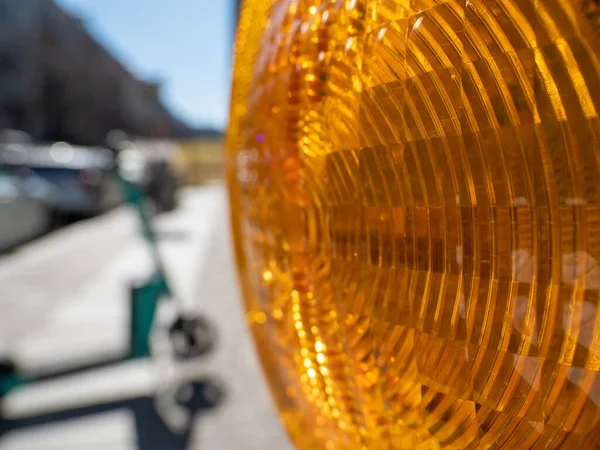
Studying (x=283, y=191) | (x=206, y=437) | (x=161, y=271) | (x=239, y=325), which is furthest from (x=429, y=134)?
(x=239, y=325)

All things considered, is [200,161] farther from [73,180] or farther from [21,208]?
[21,208]

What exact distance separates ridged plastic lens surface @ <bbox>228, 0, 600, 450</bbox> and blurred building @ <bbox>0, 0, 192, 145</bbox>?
3434 centimetres

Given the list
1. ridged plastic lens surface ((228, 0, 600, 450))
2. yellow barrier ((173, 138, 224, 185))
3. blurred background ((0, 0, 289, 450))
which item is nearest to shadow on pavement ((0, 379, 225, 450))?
blurred background ((0, 0, 289, 450))

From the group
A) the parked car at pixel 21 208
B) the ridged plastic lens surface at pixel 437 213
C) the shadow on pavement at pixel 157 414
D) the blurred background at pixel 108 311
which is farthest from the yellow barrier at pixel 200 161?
the ridged plastic lens surface at pixel 437 213

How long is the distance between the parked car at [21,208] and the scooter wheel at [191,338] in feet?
17.5

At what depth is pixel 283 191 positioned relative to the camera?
1.70 ft

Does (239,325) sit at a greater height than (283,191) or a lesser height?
lesser

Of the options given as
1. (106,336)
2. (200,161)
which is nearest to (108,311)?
(106,336)

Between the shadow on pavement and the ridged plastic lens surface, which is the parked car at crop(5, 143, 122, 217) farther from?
the ridged plastic lens surface

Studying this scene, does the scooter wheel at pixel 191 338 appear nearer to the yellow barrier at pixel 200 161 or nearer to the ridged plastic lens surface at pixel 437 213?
the ridged plastic lens surface at pixel 437 213

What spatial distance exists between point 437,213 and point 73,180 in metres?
12.3

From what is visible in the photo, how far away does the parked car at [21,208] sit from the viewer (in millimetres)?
8117

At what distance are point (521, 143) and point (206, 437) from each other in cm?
231

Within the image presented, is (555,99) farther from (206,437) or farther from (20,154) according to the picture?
(20,154)
